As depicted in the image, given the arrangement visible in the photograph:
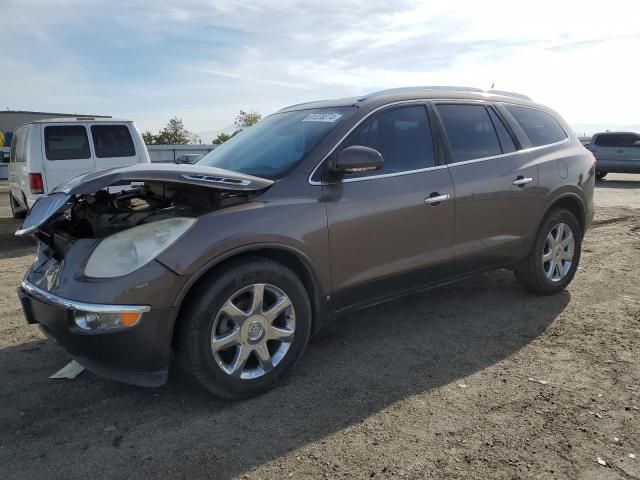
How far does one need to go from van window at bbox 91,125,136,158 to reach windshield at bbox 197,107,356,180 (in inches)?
216

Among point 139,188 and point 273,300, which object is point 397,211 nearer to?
point 273,300

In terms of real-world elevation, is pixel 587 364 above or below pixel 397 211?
below

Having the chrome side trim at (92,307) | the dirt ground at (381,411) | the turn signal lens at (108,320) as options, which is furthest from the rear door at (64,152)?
the turn signal lens at (108,320)

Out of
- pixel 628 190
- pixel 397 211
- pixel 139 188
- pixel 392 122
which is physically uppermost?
pixel 392 122

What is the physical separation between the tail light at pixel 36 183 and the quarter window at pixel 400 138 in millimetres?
6696

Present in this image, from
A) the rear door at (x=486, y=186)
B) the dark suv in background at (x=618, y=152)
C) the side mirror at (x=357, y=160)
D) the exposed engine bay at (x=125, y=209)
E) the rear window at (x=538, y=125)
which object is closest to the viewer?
the exposed engine bay at (x=125, y=209)

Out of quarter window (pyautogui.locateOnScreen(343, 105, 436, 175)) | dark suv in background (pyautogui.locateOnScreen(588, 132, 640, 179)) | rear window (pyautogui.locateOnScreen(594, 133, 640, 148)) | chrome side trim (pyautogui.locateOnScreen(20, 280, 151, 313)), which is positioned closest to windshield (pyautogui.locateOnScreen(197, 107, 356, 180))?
quarter window (pyautogui.locateOnScreen(343, 105, 436, 175))

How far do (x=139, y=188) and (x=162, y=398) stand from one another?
139 centimetres

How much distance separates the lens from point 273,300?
123 inches

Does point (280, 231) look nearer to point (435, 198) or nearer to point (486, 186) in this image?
point (435, 198)

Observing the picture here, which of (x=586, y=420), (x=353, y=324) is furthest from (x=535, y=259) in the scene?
(x=586, y=420)

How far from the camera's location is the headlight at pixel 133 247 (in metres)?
2.72

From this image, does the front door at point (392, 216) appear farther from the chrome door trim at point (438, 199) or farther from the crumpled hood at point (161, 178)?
the crumpled hood at point (161, 178)

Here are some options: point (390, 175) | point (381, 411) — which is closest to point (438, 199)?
point (390, 175)
